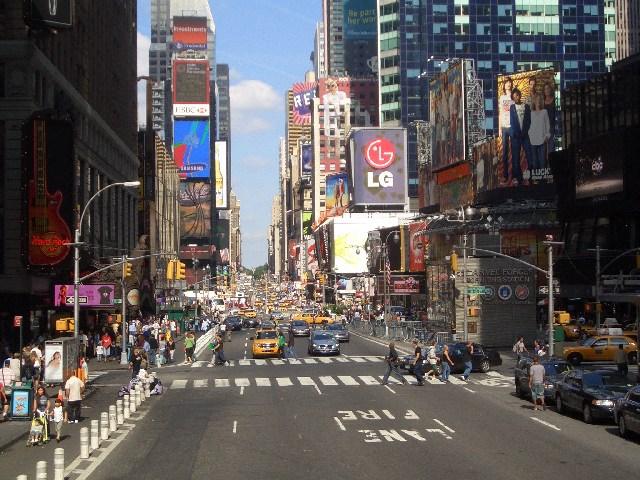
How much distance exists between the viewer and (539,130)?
9925 centimetres

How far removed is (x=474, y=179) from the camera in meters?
111

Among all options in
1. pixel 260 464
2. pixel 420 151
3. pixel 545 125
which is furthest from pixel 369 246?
pixel 260 464

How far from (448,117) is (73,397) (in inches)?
3541

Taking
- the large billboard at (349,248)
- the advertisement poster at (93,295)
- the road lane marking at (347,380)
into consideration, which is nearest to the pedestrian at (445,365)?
the road lane marking at (347,380)

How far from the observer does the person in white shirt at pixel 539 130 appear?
99062mm

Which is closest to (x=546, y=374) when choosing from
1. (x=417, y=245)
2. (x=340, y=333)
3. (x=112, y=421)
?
(x=112, y=421)

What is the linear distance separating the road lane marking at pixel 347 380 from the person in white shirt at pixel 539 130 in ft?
204

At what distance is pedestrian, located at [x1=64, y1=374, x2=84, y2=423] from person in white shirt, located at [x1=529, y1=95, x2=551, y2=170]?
3029 inches

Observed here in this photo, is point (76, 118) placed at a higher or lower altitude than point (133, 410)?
higher

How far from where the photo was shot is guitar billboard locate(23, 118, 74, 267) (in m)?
58.2

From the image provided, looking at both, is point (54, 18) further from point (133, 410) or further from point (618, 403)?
point (618, 403)

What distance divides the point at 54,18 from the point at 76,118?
13259 millimetres

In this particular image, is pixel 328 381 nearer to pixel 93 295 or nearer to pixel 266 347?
pixel 266 347

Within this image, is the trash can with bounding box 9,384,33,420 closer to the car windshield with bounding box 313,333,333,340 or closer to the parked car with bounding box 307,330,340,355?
the parked car with bounding box 307,330,340,355
